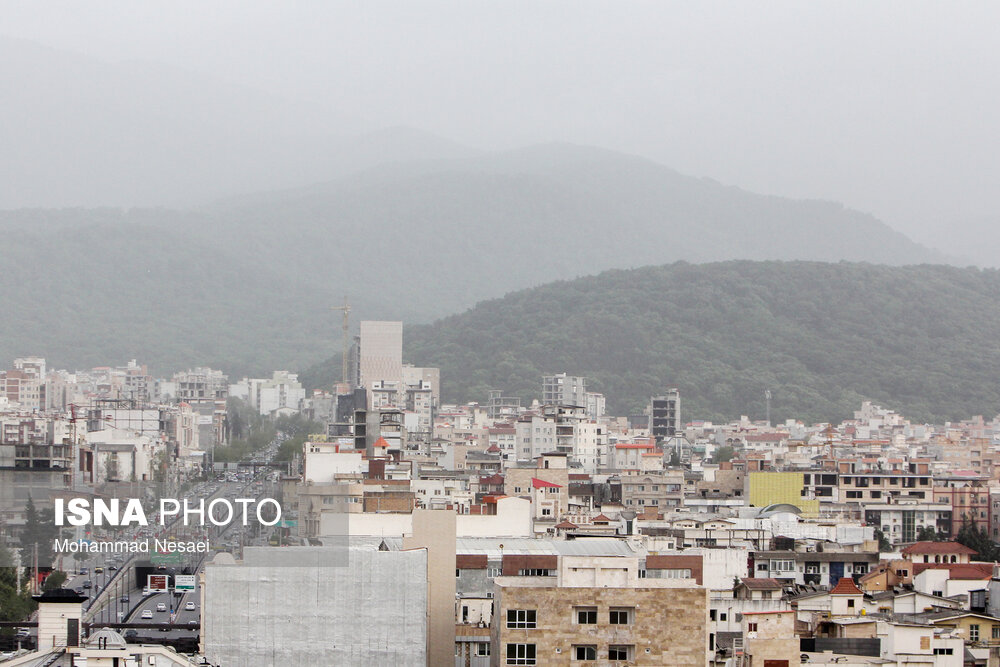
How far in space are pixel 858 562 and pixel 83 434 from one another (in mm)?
41906

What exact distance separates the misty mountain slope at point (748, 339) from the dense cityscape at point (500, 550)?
42968mm

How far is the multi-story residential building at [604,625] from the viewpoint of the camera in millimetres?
21016

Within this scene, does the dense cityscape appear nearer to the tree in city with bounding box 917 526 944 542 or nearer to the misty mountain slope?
the tree in city with bounding box 917 526 944 542

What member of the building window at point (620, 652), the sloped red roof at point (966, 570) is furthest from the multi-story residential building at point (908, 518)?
the building window at point (620, 652)

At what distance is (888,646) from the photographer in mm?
23062

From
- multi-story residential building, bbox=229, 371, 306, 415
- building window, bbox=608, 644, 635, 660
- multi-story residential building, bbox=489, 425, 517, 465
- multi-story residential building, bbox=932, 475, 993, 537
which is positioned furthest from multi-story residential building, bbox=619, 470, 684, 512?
multi-story residential building, bbox=229, 371, 306, 415

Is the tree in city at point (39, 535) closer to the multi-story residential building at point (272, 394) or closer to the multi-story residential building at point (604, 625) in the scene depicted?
the multi-story residential building at point (604, 625)

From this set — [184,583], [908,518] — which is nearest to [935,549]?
[184,583]

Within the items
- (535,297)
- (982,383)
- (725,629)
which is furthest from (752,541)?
(535,297)

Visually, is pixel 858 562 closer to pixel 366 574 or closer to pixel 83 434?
pixel 366 574

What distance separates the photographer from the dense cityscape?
839 inches

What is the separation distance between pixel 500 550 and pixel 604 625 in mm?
6905

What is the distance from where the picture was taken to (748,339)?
481ft

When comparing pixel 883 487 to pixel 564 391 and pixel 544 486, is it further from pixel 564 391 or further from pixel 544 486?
pixel 564 391
